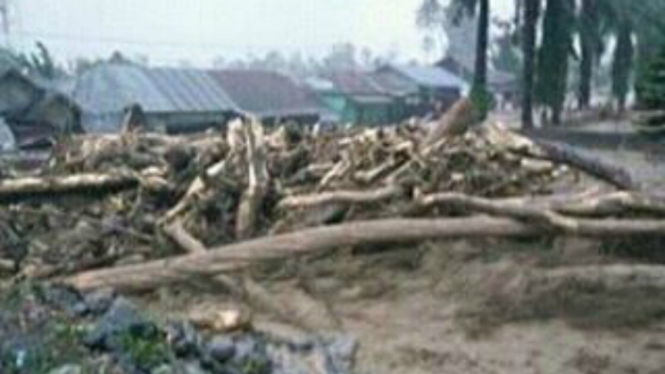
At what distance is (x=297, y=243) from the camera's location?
8.49 meters

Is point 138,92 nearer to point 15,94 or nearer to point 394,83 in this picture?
point 15,94

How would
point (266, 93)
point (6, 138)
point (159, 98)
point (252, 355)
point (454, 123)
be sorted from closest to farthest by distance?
point (252, 355), point (454, 123), point (6, 138), point (159, 98), point (266, 93)

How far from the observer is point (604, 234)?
8.26m

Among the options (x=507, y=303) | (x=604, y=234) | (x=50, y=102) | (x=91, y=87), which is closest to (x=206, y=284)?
(x=507, y=303)


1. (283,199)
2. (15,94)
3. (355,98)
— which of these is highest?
(15,94)

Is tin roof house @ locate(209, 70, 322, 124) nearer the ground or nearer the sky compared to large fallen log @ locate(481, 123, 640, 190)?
nearer the ground

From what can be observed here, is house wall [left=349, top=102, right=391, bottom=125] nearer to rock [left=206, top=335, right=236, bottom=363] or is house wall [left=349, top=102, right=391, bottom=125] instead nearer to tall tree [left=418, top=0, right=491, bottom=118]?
tall tree [left=418, top=0, right=491, bottom=118]

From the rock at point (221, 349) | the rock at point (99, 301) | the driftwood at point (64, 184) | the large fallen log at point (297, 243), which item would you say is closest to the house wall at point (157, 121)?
the driftwood at point (64, 184)

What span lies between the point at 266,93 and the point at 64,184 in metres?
23.4

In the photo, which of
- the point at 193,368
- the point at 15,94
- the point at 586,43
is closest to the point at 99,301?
the point at 193,368

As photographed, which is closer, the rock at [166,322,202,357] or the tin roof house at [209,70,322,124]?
the rock at [166,322,202,357]

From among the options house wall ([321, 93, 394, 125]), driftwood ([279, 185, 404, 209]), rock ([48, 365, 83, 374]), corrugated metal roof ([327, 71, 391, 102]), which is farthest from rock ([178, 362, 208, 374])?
corrugated metal roof ([327, 71, 391, 102])

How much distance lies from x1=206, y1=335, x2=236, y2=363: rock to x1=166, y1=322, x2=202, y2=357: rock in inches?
Answer: 3.1

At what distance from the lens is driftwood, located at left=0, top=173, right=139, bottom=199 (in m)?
10.3
